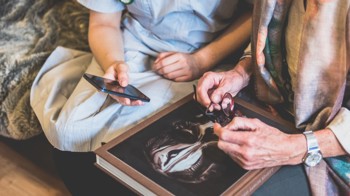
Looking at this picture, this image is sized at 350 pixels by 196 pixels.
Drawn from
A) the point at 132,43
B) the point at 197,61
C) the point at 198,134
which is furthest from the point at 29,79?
the point at 198,134

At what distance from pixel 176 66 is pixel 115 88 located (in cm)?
18

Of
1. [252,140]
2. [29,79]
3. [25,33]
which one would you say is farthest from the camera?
[25,33]

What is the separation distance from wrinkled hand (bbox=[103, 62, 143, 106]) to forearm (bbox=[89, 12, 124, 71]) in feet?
0.16

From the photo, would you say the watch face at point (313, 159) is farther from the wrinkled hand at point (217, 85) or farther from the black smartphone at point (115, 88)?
the black smartphone at point (115, 88)

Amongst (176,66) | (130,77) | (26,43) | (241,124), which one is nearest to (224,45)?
(176,66)

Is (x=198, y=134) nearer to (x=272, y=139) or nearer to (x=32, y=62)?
(x=272, y=139)

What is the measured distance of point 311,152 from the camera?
85 centimetres

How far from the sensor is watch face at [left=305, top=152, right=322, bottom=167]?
0.85 m

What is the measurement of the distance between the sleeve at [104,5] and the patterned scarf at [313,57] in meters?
0.37

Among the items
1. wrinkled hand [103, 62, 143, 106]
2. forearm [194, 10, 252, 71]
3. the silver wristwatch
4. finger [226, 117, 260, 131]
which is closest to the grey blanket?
wrinkled hand [103, 62, 143, 106]

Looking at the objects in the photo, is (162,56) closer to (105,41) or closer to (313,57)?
(105,41)

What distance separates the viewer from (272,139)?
0.84 meters

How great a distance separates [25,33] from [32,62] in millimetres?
163

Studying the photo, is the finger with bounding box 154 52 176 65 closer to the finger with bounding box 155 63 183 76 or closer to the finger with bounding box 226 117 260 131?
the finger with bounding box 155 63 183 76
